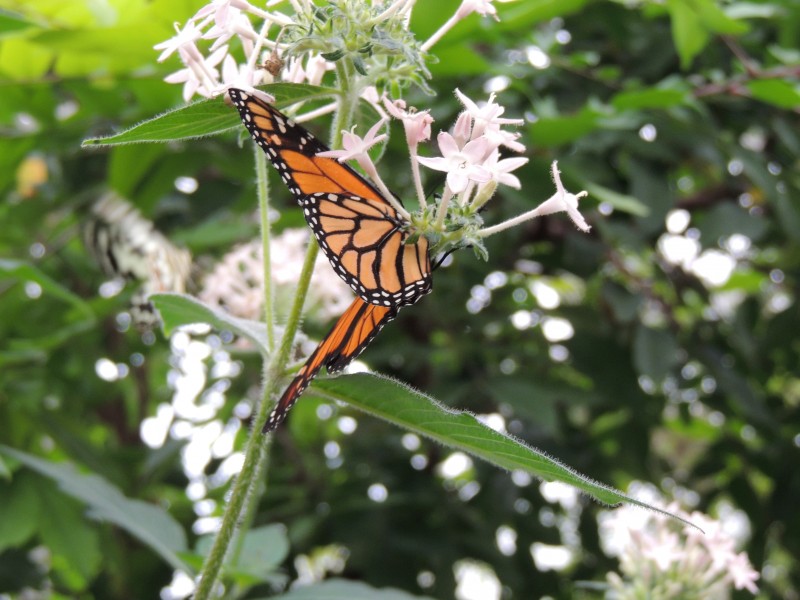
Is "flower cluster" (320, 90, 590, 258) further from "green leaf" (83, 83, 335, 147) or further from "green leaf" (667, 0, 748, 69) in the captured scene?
"green leaf" (667, 0, 748, 69)

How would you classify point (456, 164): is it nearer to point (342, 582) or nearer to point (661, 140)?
point (342, 582)

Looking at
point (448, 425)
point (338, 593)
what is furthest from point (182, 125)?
point (338, 593)

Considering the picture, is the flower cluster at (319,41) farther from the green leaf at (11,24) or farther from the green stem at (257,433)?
the green leaf at (11,24)

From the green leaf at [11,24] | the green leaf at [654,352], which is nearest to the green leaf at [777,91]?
the green leaf at [654,352]

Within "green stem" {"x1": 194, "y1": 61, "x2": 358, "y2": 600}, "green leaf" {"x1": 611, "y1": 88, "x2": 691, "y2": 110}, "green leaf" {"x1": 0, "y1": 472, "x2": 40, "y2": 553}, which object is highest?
"green stem" {"x1": 194, "y1": 61, "x2": 358, "y2": 600}

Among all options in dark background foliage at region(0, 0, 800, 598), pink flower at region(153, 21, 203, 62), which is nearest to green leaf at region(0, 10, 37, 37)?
dark background foliage at region(0, 0, 800, 598)

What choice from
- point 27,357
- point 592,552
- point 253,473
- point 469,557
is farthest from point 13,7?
point 592,552

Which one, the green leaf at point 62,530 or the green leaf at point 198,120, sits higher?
the green leaf at point 198,120
